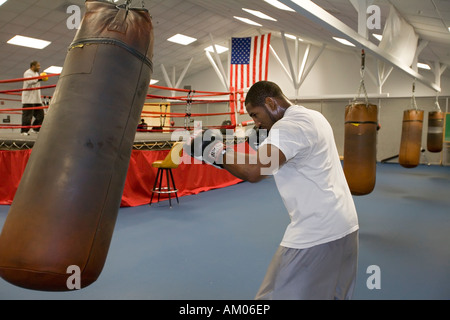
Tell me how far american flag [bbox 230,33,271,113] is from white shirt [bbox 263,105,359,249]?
7.74 m

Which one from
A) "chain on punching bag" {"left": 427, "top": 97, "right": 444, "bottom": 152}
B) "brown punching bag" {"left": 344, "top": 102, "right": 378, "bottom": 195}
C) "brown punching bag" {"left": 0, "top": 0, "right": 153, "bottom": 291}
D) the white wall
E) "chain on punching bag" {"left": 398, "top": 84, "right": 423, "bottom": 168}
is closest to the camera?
"brown punching bag" {"left": 0, "top": 0, "right": 153, "bottom": 291}

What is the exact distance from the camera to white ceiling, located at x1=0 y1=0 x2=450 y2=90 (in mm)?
3955

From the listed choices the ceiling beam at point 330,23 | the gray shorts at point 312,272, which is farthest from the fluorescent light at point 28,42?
the gray shorts at point 312,272

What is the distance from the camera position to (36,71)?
4.82m

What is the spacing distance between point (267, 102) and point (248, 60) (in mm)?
8166

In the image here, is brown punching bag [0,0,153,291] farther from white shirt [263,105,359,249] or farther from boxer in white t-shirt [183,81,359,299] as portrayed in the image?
white shirt [263,105,359,249]

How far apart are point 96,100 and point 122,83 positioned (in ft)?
0.36

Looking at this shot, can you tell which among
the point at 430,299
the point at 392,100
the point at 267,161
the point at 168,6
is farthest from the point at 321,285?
the point at 392,100

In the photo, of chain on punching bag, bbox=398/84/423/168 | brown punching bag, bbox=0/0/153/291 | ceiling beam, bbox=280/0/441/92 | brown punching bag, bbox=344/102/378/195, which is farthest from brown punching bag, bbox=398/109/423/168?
brown punching bag, bbox=0/0/153/291

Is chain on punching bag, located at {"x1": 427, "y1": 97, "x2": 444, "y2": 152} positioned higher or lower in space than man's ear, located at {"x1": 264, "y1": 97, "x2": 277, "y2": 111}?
lower

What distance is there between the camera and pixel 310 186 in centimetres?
126

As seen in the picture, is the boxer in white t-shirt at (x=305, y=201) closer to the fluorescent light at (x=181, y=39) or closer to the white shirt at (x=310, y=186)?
the white shirt at (x=310, y=186)

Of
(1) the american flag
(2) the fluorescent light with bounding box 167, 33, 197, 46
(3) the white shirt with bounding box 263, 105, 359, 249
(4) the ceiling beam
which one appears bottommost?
(3) the white shirt with bounding box 263, 105, 359, 249
